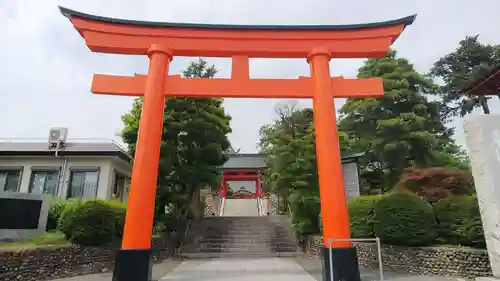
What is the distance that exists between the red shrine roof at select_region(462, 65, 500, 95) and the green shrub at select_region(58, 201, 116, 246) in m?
9.14

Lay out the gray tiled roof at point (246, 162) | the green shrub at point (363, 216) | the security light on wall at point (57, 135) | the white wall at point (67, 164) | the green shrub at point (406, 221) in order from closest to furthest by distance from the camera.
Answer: the green shrub at point (406, 221) < the green shrub at point (363, 216) < the white wall at point (67, 164) < the security light on wall at point (57, 135) < the gray tiled roof at point (246, 162)

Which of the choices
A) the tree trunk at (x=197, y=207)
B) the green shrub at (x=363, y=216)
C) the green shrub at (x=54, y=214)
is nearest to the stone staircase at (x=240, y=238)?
the tree trunk at (x=197, y=207)

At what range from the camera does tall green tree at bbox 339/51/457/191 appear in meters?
12.4

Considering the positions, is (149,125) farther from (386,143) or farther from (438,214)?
(386,143)

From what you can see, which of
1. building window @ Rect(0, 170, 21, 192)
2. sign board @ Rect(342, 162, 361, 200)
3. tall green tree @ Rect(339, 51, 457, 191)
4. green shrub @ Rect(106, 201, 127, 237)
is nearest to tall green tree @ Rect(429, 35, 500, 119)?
tall green tree @ Rect(339, 51, 457, 191)

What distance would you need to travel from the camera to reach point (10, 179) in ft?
48.3

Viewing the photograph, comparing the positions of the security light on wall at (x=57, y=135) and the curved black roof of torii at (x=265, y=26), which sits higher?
the curved black roof of torii at (x=265, y=26)

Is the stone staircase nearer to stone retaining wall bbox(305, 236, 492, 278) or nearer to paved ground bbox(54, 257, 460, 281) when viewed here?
paved ground bbox(54, 257, 460, 281)

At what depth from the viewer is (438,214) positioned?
758 cm

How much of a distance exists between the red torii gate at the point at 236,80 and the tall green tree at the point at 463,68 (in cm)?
1290

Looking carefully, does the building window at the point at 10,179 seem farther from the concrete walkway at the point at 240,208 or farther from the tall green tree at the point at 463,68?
the tall green tree at the point at 463,68

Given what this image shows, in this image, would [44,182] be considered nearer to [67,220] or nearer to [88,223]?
[67,220]

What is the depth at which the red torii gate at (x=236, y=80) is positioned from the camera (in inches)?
253

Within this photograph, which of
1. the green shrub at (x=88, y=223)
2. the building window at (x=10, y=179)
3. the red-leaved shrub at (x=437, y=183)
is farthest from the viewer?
the building window at (x=10, y=179)
